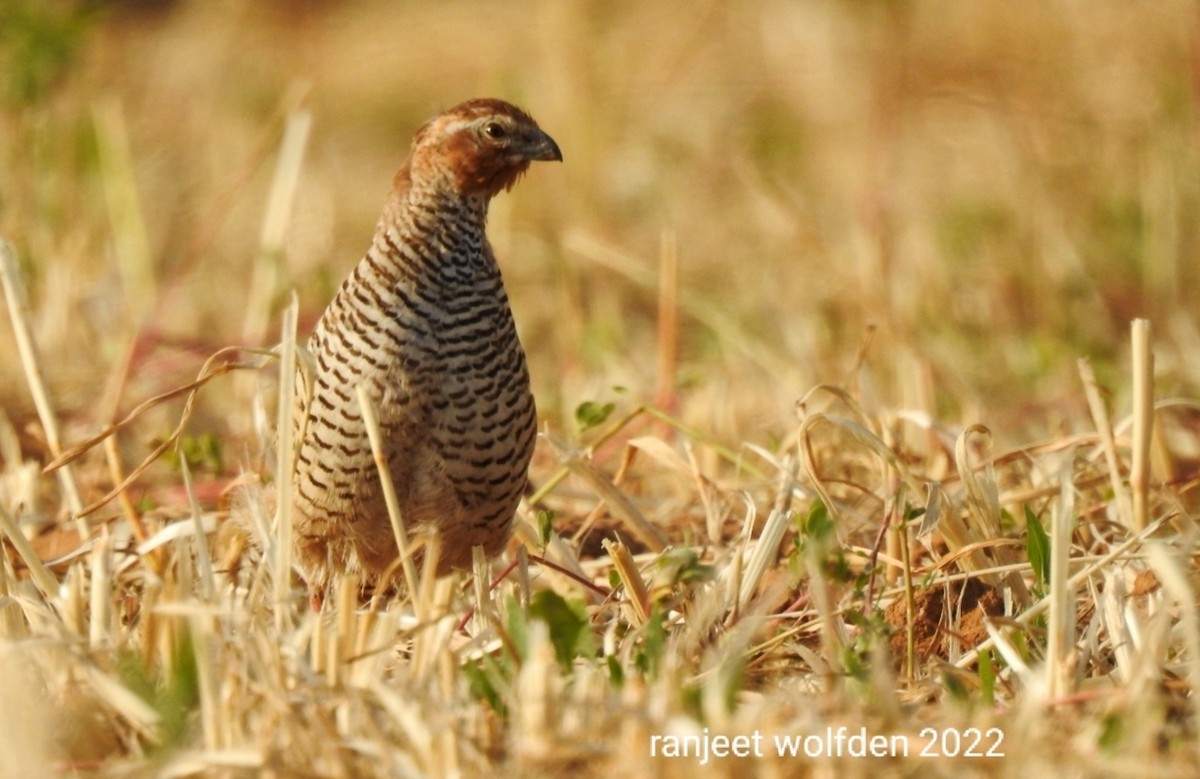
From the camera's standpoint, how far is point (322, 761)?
243 cm

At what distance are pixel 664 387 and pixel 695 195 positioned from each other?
412 cm

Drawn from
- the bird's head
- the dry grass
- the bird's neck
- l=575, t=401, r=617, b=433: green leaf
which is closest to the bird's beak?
the bird's head

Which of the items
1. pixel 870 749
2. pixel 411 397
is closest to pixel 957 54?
pixel 411 397

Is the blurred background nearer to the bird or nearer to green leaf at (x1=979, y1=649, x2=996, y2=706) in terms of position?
the bird

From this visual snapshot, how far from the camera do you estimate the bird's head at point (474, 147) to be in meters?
3.74

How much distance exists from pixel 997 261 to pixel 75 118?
3986mm

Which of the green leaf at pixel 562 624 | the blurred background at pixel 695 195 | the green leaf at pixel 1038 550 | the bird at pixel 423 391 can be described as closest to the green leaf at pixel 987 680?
the green leaf at pixel 1038 550

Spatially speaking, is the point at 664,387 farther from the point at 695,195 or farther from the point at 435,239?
the point at 695,195

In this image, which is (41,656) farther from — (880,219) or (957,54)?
(957,54)

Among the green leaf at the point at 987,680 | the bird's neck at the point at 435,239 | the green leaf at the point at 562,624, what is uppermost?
the bird's neck at the point at 435,239

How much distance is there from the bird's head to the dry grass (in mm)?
702

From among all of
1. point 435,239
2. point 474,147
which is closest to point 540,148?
point 474,147

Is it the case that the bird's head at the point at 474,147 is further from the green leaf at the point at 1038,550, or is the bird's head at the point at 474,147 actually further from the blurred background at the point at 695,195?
the green leaf at the point at 1038,550

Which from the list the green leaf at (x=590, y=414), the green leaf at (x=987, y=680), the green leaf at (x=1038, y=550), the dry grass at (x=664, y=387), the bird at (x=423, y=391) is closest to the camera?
the dry grass at (x=664, y=387)
